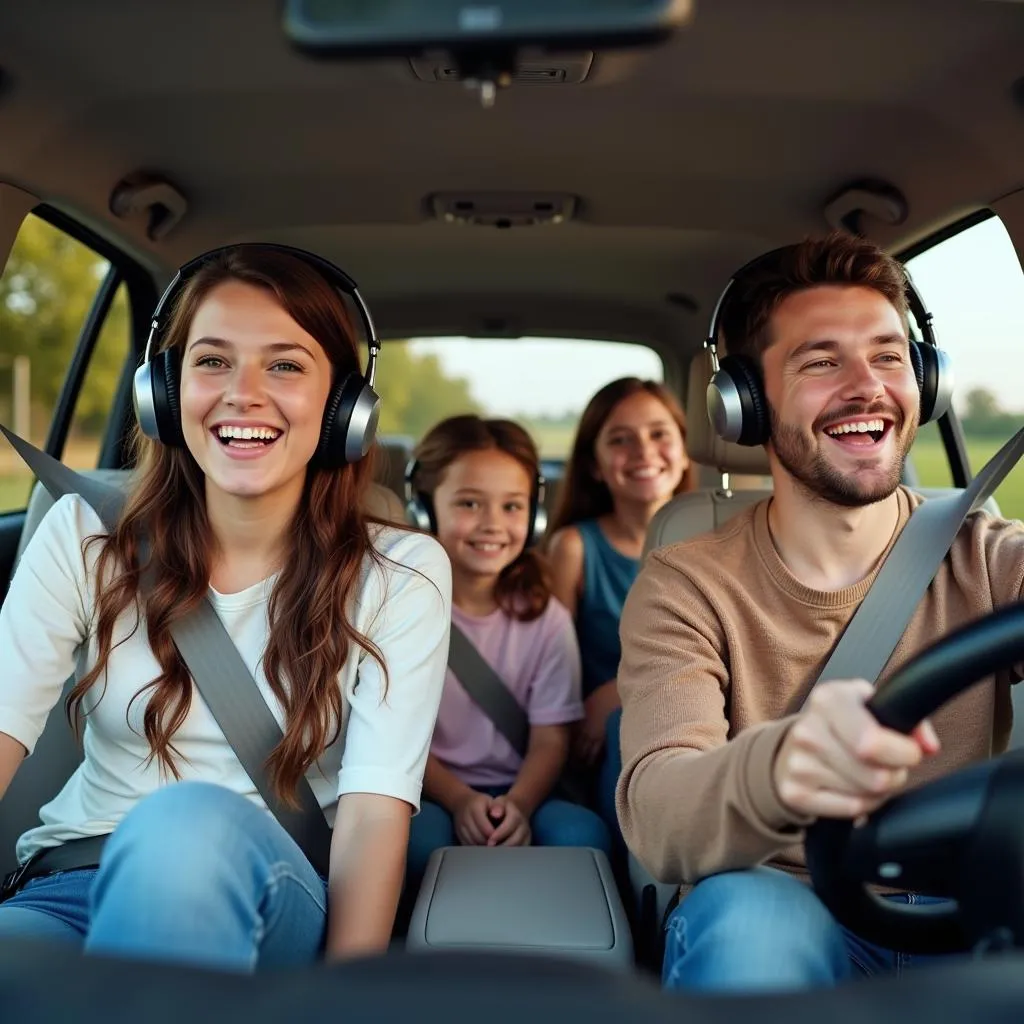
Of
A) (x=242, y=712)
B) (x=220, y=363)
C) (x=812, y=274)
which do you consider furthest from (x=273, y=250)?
(x=812, y=274)

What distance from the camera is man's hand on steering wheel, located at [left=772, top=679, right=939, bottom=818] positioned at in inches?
45.3

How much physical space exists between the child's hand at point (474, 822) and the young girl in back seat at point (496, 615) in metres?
0.04

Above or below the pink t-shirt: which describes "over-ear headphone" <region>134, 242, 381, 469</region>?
above

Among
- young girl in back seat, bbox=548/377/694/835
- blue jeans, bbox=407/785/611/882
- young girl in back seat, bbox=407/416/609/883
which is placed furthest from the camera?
young girl in back seat, bbox=548/377/694/835

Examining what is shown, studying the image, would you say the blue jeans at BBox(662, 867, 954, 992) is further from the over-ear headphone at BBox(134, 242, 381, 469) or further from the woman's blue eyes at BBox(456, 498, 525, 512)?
the woman's blue eyes at BBox(456, 498, 525, 512)

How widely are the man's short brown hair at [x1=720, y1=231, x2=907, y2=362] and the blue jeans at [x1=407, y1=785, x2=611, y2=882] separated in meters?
1.02

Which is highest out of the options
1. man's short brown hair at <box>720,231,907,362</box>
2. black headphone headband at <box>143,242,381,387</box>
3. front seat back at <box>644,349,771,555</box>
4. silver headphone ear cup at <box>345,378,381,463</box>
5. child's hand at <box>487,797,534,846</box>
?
black headphone headband at <box>143,242,381,387</box>

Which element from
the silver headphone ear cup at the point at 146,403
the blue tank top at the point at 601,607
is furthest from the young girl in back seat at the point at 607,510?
the silver headphone ear cup at the point at 146,403

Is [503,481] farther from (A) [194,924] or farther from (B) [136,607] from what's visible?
(A) [194,924]

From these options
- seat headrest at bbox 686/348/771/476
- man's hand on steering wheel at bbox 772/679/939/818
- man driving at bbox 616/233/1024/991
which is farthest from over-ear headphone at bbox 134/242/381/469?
man's hand on steering wheel at bbox 772/679/939/818

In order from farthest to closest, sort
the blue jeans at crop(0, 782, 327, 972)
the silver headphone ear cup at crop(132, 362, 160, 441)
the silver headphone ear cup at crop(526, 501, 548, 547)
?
the silver headphone ear cup at crop(526, 501, 548, 547) → the silver headphone ear cup at crop(132, 362, 160, 441) → the blue jeans at crop(0, 782, 327, 972)

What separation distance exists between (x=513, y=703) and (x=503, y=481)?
54 cm

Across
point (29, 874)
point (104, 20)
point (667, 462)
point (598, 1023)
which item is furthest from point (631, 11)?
point (667, 462)

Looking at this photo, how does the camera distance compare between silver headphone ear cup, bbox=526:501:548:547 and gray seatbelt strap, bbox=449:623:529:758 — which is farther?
silver headphone ear cup, bbox=526:501:548:547
